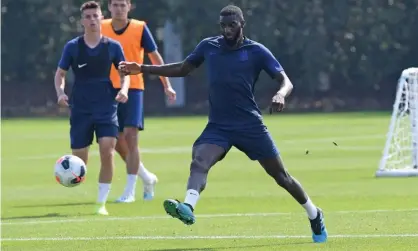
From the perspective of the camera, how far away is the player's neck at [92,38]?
14.2 meters

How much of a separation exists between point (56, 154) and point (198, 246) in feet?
52.3

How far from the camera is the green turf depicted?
10992 mm

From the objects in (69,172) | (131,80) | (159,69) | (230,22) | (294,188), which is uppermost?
(230,22)

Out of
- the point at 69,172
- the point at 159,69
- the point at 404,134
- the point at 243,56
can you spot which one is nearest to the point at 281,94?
the point at 243,56

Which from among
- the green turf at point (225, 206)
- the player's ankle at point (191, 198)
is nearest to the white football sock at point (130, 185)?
the green turf at point (225, 206)

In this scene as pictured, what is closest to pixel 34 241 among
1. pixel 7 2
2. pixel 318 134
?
pixel 318 134

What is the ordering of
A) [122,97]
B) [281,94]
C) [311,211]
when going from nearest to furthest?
[281,94], [311,211], [122,97]

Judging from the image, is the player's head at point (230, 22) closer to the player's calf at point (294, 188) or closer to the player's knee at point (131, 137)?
the player's calf at point (294, 188)

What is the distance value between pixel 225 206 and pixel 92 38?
2.40 metres

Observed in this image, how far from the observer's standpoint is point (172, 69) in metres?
11.0

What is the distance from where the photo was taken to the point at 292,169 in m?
21.0

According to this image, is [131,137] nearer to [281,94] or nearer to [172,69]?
[172,69]

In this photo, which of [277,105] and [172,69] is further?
[172,69]

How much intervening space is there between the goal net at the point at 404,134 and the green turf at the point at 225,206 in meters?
0.43
